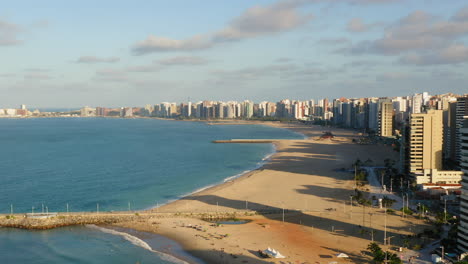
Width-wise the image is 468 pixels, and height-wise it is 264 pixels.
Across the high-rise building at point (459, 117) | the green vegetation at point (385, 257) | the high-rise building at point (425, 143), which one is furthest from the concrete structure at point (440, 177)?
the green vegetation at point (385, 257)

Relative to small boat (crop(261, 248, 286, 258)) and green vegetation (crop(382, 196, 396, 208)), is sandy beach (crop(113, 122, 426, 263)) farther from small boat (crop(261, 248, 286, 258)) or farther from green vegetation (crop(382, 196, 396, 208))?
green vegetation (crop(382, 196, 396, 208))

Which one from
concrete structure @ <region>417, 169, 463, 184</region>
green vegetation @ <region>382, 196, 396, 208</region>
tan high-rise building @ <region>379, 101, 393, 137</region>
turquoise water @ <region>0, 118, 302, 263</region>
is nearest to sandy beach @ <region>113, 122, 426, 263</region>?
green vegetation @ <region>382, 196, 396, 208</region>

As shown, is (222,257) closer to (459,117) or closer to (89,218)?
(89,218)

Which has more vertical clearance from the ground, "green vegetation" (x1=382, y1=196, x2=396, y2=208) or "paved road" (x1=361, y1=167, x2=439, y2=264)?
"green vegetation" (x1=382, y1=196, x2=396, y2=208)

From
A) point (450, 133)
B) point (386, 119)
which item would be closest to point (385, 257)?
point (450, 133)

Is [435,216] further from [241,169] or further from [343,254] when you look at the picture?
[241,169]

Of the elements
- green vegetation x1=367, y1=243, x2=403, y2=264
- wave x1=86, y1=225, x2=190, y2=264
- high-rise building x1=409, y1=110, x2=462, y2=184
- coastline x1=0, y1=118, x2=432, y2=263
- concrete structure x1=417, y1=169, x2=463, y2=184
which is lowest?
wave x1=86, y1=225, x2=190, y2=264

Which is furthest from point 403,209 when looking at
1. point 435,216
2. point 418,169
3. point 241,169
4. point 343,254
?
point 241,169
